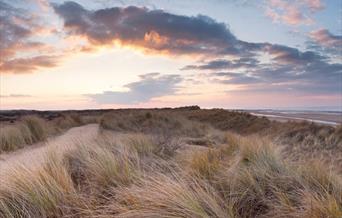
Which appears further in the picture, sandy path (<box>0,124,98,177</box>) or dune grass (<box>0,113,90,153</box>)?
dune grass (<box>0,113,90,153</box>)

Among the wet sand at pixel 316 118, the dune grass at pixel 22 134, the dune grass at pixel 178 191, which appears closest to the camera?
the dune grass at pixel 178 191

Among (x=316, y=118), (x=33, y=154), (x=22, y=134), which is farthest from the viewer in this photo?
(x=316, y=118)

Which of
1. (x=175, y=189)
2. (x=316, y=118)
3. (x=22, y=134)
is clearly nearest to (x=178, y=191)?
(x=175, y=189)

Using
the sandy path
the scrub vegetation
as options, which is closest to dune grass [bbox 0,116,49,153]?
the sandy path

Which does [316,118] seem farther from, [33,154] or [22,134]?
[33,154]

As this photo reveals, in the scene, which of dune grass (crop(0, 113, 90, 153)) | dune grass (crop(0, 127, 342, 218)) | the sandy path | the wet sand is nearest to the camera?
dune grass (crop(0, 127, 342, 218))

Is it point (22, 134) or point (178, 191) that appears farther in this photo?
point (22, 134)

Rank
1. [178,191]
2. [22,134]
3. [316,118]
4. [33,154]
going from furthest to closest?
[316,118]
[22,134]
[33,154]
[178,191]

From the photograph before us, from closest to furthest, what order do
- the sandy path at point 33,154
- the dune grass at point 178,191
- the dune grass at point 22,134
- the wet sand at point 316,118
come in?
the dune grass at point 178,191
the sandy path at point 33,154
the dune grass at point 22,134
the wet sand at point 316,118

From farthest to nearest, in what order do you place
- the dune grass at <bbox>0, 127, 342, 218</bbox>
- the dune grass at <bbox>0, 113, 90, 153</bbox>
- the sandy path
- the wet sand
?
the wet sand
the dune grass at <bbox>0, 113, 90, 153</bbox>
the sandy path
the dune grass at <bbox>0, 127, 342, 218</bbox>

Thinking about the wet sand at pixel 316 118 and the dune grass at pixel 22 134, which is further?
the wet sand at pixel 316 118

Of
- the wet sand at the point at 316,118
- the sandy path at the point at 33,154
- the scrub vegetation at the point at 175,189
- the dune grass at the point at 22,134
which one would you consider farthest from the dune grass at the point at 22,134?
the wet sand at the point at 316,118

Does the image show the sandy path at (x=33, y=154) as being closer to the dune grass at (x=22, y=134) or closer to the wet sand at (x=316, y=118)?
the dune grass at (x=22, y=134)

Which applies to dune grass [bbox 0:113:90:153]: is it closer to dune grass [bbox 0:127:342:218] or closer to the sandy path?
the sandy path
